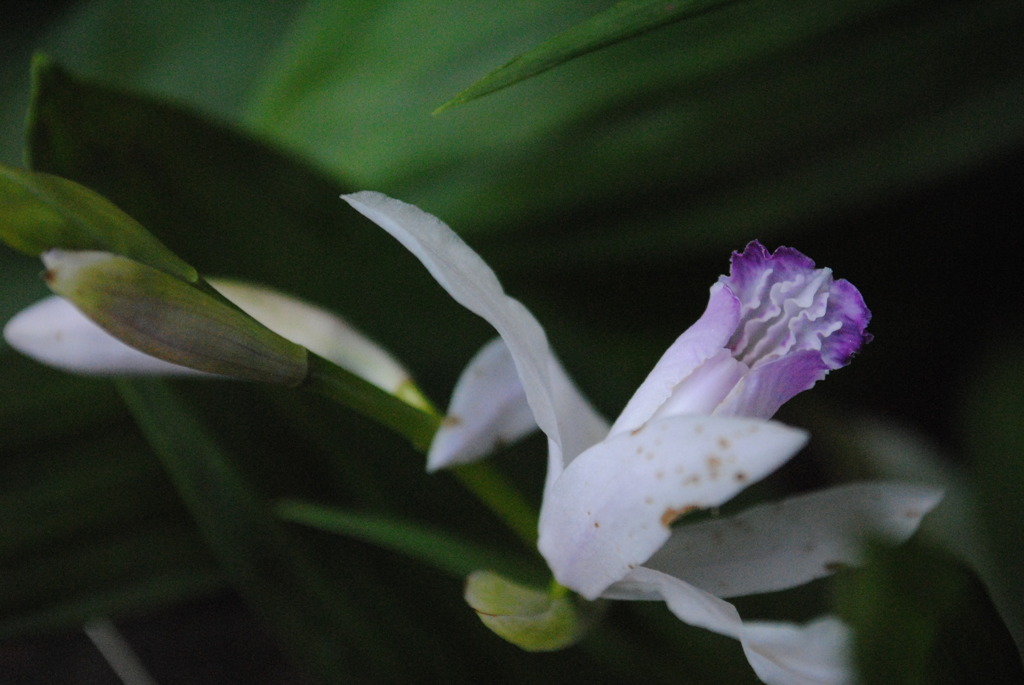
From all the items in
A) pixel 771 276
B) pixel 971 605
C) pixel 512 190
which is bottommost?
pixel 971 605

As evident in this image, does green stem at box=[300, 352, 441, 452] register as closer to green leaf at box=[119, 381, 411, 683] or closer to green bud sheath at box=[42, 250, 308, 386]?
green bud sheath at box=[42, 250, 308, 386]

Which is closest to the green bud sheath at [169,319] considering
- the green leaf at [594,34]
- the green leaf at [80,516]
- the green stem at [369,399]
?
the green stem at [369,399]

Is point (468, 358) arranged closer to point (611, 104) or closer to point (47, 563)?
point (611, 104)

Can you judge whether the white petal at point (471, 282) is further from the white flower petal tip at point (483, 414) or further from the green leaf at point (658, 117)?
the green leaf at point (658, 117)

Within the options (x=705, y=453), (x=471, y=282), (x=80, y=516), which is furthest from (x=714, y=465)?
(x=80, y=516)

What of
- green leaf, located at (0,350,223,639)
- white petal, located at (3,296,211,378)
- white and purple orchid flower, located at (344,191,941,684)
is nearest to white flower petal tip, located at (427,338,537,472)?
white and purple orchid flower, located at (344,191,941,684)

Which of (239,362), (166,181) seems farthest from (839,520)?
(166,181)
